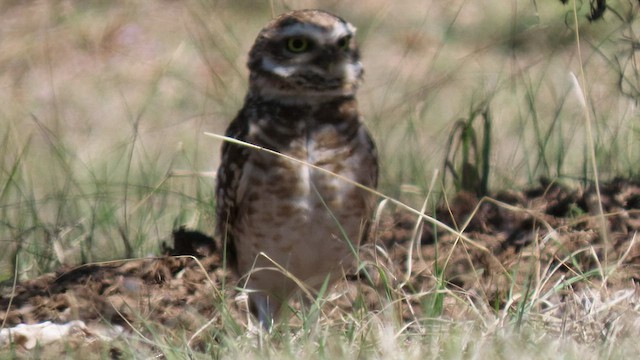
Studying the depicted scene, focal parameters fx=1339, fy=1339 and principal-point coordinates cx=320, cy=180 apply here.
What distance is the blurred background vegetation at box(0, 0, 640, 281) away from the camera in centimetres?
543

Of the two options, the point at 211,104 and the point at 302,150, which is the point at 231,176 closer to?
the point at 302,150

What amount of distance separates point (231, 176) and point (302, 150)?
0.30 metres

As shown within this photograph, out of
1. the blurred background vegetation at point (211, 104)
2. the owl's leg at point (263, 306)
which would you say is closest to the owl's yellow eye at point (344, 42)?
the blurred background vegetation at point (211, 104)

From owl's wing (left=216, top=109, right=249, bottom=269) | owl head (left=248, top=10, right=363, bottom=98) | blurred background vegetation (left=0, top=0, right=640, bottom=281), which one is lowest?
blurred background vegetation (left=0, top=0, right=640, bottom=281)

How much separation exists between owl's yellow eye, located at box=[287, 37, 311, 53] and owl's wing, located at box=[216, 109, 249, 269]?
306 mm

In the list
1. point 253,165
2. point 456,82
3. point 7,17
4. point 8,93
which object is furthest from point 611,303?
point 7,17

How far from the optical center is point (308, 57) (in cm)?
453

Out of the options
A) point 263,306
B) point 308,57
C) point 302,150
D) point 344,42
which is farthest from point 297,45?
point 263,306

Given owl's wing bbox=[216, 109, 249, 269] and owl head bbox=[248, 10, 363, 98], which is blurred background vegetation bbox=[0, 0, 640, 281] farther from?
owl head bbox=[248, 10, 363, 98]

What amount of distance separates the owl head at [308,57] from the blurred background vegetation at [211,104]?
0.44 m

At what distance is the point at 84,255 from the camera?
5277 mm

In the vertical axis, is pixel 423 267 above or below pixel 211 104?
above

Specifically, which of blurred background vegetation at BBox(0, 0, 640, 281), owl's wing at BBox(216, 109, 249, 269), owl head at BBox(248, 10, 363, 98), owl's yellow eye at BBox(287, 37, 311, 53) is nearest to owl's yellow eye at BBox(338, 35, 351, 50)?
owl head at BBox(248, 10, 363, 98)

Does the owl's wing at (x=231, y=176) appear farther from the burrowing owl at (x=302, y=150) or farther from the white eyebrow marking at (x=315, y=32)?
the white eyebrow marking at (x=315, y=32)
